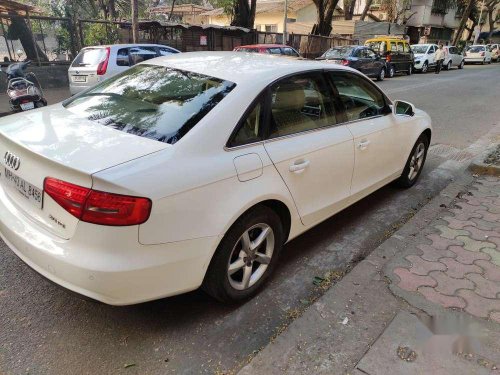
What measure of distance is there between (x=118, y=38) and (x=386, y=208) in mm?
15041

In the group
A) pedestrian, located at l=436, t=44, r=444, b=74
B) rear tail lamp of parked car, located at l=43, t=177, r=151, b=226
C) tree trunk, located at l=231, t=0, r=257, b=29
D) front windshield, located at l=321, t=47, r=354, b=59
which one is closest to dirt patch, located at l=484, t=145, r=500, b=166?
rear tail lamp of parked car, located at l=43, t=177, r=151, b=226

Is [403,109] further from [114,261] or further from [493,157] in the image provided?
[114,261]

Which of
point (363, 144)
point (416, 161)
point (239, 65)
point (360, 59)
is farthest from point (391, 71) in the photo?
point (239, 65)

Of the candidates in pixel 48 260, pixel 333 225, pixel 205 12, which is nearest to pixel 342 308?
pixel 333 225

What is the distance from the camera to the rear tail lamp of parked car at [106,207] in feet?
6.64

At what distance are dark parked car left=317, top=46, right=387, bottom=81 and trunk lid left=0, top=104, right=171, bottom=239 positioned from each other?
52.8ft

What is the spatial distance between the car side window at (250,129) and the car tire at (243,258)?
0.43 meters

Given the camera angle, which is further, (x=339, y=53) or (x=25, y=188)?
(x=339, y=53)

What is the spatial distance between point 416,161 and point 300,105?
2421mm

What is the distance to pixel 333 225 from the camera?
4016 mm

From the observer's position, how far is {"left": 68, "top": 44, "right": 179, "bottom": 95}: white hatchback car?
10.4m

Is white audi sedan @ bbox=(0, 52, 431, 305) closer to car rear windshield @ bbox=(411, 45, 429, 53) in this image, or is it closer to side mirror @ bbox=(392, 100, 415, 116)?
side mirror @ bbox=(392, 100, 415, 116)

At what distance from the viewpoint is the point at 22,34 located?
13359 mm

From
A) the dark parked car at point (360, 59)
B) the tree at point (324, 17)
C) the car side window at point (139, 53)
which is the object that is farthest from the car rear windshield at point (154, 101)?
the tree at point (324, 17)
